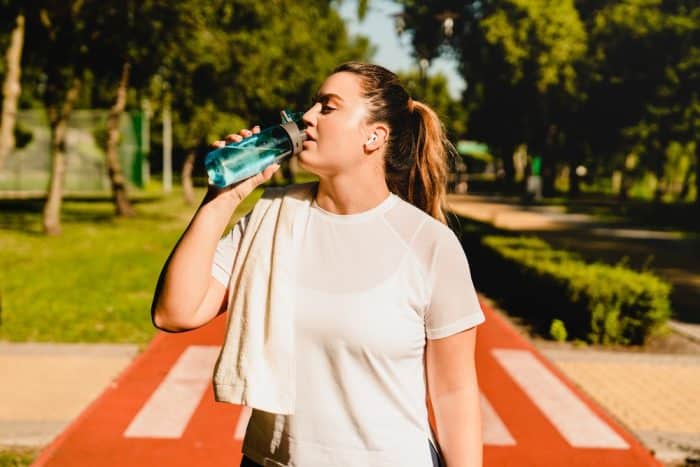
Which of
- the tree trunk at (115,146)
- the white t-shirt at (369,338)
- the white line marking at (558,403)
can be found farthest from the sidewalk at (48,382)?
the tree trunk at (115,146)

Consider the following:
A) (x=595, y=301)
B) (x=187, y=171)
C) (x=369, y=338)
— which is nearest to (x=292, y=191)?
(x=369, y=338)

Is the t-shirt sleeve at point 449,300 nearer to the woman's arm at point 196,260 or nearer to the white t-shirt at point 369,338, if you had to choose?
the white t-shirt at point 369,338

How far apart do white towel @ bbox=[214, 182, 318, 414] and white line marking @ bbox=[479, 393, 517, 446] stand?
424 centimetres

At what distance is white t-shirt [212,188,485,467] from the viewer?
6.95ft

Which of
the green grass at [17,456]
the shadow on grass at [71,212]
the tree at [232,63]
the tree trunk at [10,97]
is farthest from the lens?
the shadow on grass at [71,212]

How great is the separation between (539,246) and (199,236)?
13.0 meters

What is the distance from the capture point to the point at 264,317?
2184 millimetres

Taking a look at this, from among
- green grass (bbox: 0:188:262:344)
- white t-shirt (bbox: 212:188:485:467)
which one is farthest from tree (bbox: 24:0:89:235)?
white t-shirt (bbox: 212:188:485:467)

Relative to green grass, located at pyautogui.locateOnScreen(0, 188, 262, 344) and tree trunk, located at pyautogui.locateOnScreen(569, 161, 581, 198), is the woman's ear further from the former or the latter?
tree trunk, located at pyautogui.locateOnScreen(569, 161, 581, 198)

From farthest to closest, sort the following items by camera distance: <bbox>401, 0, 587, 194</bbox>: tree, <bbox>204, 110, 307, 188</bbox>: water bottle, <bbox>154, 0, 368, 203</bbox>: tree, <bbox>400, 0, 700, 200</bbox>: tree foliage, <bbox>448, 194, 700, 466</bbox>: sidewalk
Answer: <bbox>400, 0, 700, 200</bbox>: tree foliage < <bbox>401, 0, 587, 194</bbox>: tree < <bbox>154, 0, 368, 203</bbox>: tree < <bbox>448, 194, 700, 466</bbox>: sidewalk < <bbox>204, 110, 307, 188</bbox>: water bottle

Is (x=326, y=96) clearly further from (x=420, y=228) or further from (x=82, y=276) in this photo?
(x=82, y=276)

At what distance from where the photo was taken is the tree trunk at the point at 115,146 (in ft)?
80.7

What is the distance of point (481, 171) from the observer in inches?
4331

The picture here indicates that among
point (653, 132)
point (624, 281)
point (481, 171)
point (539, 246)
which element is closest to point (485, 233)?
point (539, 246)
